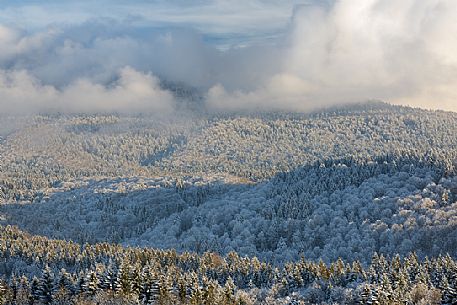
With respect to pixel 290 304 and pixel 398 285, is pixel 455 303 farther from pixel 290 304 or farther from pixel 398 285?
pixel 290 304

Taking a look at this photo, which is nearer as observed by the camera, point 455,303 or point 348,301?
point 455,303

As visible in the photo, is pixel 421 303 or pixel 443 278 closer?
pixel 421 303

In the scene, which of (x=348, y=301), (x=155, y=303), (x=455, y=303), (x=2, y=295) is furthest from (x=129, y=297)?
(x=455, y=303)

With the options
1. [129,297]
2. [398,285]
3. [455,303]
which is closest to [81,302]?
[129,297]

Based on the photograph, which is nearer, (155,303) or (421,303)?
(421,303)

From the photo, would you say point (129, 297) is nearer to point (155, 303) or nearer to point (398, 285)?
point (155, 303)

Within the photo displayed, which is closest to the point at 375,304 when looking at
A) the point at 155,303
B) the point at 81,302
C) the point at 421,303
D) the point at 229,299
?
the point at 421,303

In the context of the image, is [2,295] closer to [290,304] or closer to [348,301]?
[290,304]
